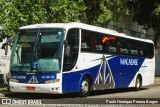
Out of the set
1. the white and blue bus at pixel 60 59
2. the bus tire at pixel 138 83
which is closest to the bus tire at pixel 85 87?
the white and blue bus at pixel 60 59

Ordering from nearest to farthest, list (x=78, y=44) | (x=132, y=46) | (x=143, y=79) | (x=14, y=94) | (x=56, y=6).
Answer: (x=78, y=44), (x=14, y=94), (x=56, y=6), (x=132, y=46), (x=143, y=79)

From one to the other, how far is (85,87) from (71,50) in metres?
2.04

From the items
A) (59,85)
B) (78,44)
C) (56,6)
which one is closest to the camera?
(59,85)

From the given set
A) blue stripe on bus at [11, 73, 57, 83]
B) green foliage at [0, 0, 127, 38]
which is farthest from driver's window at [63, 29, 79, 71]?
green foliage at [0, 0, 127, 38]

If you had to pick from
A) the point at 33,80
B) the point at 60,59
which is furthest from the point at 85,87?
the point at 33,80

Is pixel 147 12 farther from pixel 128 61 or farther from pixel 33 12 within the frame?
pixel 33 12

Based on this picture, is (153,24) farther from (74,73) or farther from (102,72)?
(74,73)

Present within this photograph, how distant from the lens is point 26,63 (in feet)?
58.1

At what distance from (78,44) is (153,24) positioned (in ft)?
62.2

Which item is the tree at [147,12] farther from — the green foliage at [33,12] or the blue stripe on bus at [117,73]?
the green foliage at [33,12]

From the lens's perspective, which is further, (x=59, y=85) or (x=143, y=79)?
(x=143, y=79)

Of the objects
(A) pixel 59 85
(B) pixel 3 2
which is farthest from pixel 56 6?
(A) pixel 59 85

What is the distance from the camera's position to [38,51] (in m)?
17.6

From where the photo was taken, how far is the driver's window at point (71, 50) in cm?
1752
